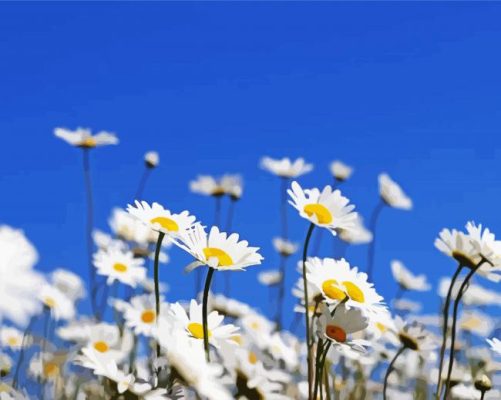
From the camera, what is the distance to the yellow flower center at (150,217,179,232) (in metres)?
1.31

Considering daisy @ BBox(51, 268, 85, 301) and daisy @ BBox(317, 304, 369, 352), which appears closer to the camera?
daisy @ BBox(317, 304, 369, 352)

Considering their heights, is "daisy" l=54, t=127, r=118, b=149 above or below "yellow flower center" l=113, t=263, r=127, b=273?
above

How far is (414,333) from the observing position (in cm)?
189

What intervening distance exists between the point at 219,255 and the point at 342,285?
26cm

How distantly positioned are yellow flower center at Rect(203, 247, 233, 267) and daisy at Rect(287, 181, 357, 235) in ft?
0.97

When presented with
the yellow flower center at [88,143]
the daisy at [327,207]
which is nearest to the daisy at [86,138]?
the yellow flower center at [88,143]

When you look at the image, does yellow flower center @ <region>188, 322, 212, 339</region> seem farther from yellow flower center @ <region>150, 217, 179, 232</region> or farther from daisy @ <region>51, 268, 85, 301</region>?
daisy @ <region>51, 268, 85, 301</region>

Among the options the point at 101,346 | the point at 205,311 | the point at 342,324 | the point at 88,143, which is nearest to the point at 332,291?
the point at 342,324

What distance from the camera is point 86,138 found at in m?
3.43

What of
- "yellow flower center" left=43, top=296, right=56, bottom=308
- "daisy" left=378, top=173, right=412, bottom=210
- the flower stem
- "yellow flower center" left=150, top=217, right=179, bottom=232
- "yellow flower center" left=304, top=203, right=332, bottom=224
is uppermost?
"daisy" left=378, top=173, right=412, bottom=210

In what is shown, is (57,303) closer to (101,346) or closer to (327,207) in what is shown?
(101,346)

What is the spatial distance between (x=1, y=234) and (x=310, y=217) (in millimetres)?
759

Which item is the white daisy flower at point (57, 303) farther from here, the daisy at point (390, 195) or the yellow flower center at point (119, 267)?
the daisy at point (390, 195)

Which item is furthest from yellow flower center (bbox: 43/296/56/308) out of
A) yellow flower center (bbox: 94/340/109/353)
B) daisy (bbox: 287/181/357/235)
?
daisy (bbox: 287/181/357/235)
